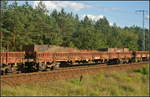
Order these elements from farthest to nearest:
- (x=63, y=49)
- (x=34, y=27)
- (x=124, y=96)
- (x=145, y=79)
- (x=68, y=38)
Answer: (x=68, y=38) < (x=34, y=27) < (x=63, y=49) < (x=145, y=79) < (x=124, y=96)

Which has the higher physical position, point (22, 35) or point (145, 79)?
point (22, 35)

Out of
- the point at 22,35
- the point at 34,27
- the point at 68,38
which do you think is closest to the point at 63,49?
the point at 22,35

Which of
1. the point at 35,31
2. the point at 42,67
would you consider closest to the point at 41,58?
the point at 42,67

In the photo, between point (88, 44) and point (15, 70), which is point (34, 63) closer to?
point (15, 70)

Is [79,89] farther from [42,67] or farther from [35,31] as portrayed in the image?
[35,31]

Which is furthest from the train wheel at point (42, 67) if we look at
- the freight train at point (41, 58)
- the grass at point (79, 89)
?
the grass at point (79, 89)

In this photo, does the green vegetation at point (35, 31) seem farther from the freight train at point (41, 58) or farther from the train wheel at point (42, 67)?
the train wheel at point (42, 67)

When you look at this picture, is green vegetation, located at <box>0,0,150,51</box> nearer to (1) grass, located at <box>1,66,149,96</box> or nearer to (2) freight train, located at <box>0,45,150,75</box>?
(2) freight train, located at <box>0,45,150,75</box>

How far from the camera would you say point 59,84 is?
776 inches

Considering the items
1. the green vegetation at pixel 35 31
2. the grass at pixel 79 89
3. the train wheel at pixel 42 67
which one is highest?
the green vegetation at pixel 35 31

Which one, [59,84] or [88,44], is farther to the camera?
[88,44]

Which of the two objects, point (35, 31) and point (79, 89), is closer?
point (79, 89)

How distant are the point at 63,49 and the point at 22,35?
2972cm

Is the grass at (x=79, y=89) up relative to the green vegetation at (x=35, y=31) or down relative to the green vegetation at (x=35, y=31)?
down
